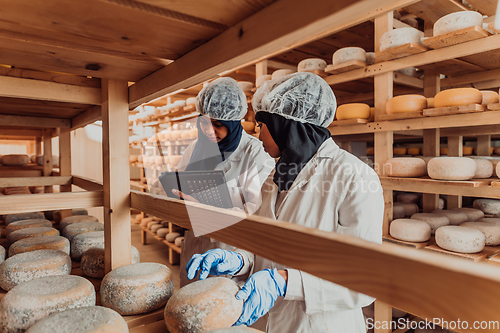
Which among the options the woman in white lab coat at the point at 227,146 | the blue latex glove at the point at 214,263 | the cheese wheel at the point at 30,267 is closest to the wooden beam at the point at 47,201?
the cheese wheel at the point at 30,267

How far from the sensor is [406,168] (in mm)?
2244

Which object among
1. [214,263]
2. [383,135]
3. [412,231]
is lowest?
[412,231]

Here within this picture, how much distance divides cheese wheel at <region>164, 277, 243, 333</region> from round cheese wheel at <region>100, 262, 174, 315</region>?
0.40ft

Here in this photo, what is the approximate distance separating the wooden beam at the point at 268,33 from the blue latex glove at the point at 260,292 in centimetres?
67

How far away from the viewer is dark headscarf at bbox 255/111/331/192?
4.64 feet

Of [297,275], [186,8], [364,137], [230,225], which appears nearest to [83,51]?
[186,8]

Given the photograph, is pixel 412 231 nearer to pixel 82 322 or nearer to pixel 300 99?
pixel 300 99

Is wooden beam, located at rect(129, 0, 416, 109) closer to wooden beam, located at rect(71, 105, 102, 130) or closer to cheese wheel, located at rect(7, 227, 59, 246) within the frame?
wooden beam, located at rect(71, 105, 102, 130)

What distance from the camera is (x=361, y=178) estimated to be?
1.22 m

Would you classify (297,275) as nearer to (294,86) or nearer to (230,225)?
(230,225)

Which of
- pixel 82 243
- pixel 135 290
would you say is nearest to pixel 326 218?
pixel 135 290

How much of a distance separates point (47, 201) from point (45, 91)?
15.9 inches

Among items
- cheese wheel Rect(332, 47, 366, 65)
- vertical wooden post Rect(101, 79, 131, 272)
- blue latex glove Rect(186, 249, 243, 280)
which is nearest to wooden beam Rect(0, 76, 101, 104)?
vertical wooden post Rect(101, 79, 131, 272)

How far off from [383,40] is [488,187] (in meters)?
1.20
